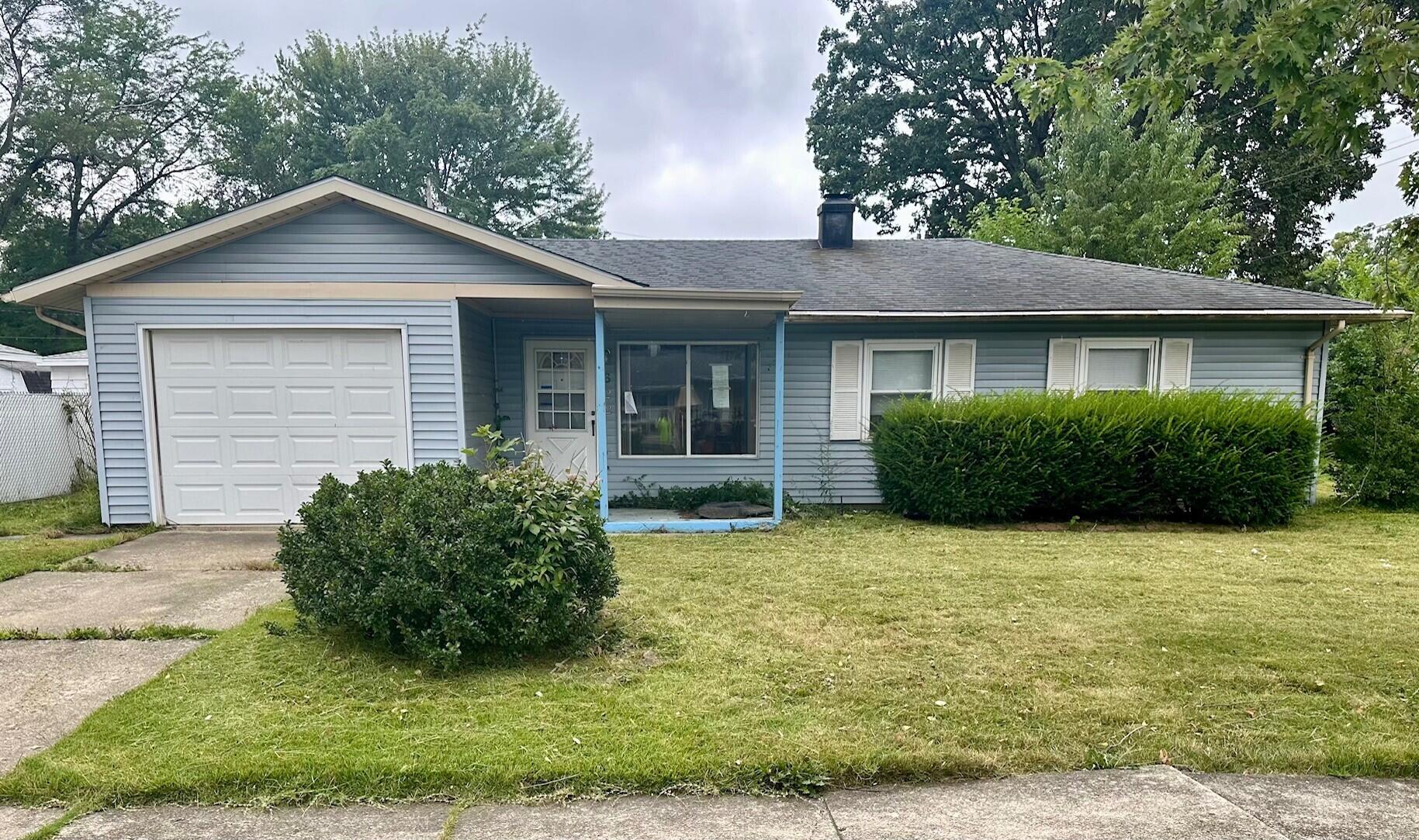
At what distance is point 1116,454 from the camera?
7188 millimetres

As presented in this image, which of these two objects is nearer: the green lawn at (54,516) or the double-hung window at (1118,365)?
the green lawn at (54,516)

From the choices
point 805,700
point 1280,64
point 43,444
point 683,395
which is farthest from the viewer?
point 43,444

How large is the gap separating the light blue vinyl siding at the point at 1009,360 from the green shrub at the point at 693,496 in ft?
1.55

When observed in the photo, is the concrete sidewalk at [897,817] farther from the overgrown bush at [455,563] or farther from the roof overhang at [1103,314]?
the roof overhang at [1103,314]

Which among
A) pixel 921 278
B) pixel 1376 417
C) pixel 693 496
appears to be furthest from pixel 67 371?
pixel 1376 417

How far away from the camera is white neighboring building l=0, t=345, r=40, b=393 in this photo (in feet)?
51.5

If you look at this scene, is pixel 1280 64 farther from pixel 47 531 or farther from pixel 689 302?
pixel 47 531

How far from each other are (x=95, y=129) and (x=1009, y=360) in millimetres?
25779

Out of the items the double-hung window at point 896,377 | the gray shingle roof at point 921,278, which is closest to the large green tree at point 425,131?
the gray shingle roof at point 921,278

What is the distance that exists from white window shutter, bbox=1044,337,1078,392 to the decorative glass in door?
6072 millimetres

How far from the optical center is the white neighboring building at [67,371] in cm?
1575

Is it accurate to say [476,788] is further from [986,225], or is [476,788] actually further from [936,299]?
[986,225]

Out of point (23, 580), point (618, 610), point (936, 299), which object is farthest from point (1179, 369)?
point (23, 580)

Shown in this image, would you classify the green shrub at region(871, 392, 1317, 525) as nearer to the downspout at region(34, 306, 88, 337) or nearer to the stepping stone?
the stepping stone
